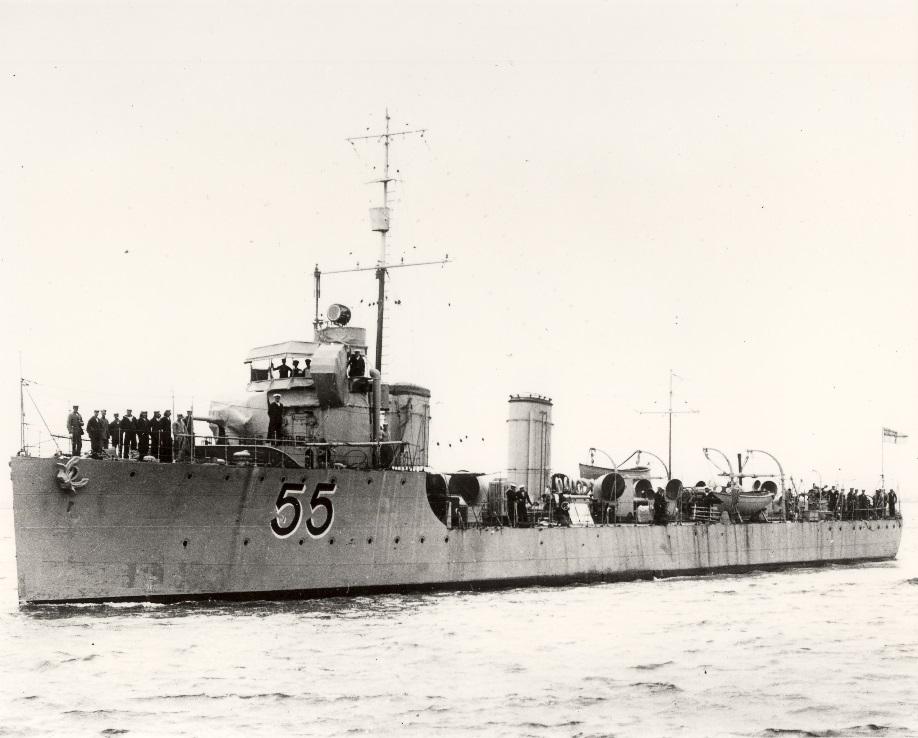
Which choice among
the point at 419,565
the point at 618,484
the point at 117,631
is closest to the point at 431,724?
the point at 117,631

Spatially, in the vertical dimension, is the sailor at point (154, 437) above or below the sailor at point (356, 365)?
below

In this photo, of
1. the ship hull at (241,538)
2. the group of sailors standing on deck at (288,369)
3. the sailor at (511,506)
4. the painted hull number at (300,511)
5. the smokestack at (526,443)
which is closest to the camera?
the ship hull at (241,538)

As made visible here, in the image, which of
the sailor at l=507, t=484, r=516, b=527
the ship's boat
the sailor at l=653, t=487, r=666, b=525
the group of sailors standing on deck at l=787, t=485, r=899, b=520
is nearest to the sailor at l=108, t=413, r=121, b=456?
the sailor at l=507, t=484, r=516, b=527

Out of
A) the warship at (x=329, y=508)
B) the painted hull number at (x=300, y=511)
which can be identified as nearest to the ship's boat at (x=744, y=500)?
the warship at (x=329, y=508)

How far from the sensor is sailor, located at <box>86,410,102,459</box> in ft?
58.1

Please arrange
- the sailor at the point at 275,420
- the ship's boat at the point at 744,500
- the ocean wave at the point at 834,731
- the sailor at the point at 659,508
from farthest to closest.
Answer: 1. the ship's boat at the point at 744,500
2. the sailor at the point at 659,508
3. the sailor at the point at 275,420
4. the ocean wave at the point at 834,731

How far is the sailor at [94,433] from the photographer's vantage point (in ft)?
58.1

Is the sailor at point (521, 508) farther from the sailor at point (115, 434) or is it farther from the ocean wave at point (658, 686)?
the ocean wave at point (658, 686)

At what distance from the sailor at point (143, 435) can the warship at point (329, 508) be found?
224 millimetres

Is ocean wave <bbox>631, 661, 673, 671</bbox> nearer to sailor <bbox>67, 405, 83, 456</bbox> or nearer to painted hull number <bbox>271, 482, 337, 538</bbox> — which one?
painted hull number <bbox>271, 482, 337, 538</bbox>

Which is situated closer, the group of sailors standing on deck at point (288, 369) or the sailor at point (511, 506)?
the group of sailors standing on deck at point (288, 369)

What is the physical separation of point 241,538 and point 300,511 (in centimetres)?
121

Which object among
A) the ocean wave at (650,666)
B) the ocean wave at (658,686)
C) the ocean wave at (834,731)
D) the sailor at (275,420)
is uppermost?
the sailor at (275,420)

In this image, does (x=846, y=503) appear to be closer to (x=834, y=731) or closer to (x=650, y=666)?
(x=650, y=666)
